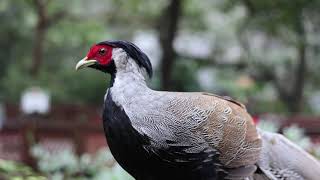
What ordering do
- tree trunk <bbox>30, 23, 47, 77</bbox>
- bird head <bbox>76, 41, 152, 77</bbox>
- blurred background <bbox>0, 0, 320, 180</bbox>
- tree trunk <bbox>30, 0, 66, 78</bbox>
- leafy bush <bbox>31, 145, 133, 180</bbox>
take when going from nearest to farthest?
1. bird head <bbox>76, 41, 152, 77</bbox>
2. leafy bush <bbox>31, 145, 133, 180</bbox>
3. blurred background <bbox>0, 0, 320, 180</bbox>
4. tree trunk <bbox>30, 0, 66, 78</bbox>
5. tree trunk <bbox>30, 23, 47, 77</bbox>

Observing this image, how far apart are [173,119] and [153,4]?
12768 mm

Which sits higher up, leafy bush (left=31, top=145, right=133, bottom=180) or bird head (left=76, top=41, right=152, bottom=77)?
bird head (left=76, top=41, right=152, bottom=77)

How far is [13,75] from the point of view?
56.2ft

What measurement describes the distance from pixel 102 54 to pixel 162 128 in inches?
17.7

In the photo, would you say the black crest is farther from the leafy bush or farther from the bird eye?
the leafy bush

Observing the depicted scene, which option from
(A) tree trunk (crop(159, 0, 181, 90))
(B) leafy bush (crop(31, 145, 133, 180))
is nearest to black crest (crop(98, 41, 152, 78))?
(B) leafy bush (crop(31, 145, 133, 180))

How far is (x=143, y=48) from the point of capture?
35.5ft

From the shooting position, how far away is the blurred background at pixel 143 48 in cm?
915

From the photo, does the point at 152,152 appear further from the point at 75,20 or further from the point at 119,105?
the point at 75,20

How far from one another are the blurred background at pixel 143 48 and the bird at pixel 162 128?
4016 mm

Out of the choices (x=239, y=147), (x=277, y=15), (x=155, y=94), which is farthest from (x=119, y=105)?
(x=277, y=15)

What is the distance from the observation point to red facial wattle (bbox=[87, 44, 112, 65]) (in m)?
3.29

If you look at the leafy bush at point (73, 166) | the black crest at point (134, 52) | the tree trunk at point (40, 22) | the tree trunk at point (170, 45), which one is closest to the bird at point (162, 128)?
the black crest at point (134, 52)

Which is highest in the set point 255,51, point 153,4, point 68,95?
point 153,4
